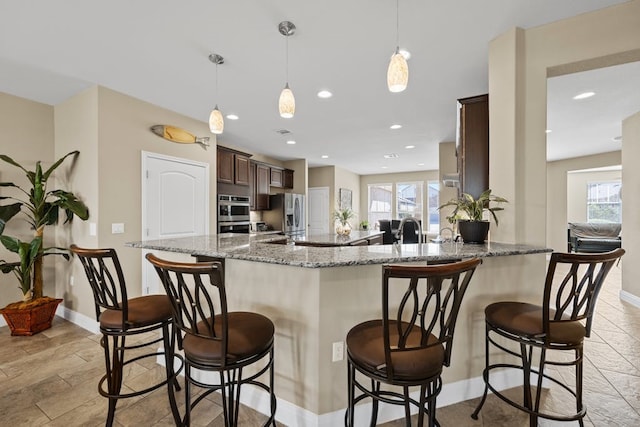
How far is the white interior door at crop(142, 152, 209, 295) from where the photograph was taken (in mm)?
3359

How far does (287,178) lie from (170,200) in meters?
3.54

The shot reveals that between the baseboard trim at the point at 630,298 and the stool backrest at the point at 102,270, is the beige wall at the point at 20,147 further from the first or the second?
the baseboard trim at the point at 630,298

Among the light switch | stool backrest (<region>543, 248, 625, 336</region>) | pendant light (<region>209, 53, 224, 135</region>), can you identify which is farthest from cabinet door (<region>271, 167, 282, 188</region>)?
stool backrest (<region>543, 248, 625, 336</region>)

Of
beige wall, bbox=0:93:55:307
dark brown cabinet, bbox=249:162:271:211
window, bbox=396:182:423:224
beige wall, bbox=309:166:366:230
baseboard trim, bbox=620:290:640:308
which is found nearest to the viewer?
beige wall, bbox=0:93:55:307

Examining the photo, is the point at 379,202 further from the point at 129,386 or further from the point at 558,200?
the point at 129,386

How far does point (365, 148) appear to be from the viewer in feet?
19.1

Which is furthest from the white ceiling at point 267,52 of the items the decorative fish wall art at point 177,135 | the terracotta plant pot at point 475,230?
the terracotta plant pot at point 475,230

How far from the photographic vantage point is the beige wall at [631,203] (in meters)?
3.74

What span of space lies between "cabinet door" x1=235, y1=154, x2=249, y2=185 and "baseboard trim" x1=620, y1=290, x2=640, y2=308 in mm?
6082

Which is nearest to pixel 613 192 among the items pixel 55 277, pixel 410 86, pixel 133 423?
pixel 410 86

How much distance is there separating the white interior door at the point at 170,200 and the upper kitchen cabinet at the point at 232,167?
24.8 inches

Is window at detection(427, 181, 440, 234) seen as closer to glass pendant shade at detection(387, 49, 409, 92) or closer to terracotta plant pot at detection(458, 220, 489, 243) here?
terracotta plant pot at detection(458, 220, 489, 243)

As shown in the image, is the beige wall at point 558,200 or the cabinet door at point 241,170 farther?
the beige wall at point 558,200

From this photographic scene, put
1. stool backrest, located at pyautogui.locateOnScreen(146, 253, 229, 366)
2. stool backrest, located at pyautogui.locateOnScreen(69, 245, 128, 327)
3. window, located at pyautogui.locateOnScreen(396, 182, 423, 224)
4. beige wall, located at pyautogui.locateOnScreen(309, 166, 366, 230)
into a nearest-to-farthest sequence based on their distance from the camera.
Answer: stool backrest, located at pyautogui.locateOnScreen(146, 253, 229, 366) → stool backrest, located at pyautogui.locateOnScreen(69, 245, 128, 327) → beige wall, located at pyautogui.locateOnScreen(309, 166, 366, 230) → window, located at pyautogui.locateOnScreen(396, 182, 423, 224)
